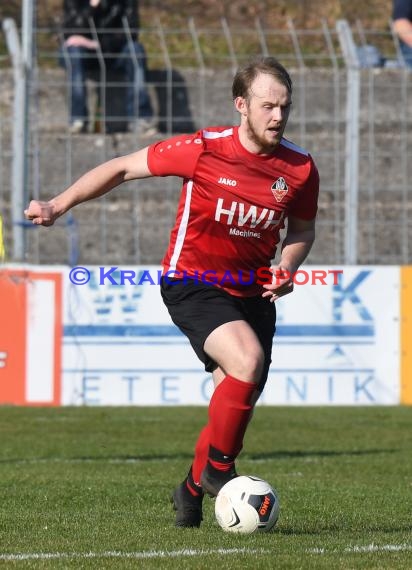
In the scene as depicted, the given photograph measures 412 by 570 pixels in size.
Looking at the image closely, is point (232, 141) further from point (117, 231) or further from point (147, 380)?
point (117, 231)

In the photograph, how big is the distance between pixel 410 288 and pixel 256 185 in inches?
317

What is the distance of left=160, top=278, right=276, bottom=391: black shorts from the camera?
5973 mm

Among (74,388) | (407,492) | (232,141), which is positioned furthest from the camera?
(74,388)

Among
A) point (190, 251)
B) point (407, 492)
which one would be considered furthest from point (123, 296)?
point (190, 251)

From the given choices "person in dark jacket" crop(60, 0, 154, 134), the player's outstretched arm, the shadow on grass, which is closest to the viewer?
the player's outstretched arm

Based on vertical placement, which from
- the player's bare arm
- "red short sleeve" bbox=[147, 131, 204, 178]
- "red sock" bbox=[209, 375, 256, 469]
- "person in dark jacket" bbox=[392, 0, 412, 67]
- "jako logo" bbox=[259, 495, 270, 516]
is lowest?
"jako logo" bbox=[259, 495, 270, 516]

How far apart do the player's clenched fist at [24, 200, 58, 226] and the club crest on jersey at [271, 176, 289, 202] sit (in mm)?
1000

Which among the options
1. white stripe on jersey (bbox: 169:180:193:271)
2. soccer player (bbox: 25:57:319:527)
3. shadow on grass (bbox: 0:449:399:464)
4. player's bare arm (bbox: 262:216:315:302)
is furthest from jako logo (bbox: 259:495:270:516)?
shadow on grass (bbox: 0:449:399:464)

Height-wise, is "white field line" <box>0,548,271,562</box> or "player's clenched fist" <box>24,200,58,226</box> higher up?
"player's clenched fist" <box>24,200,58,226</box>

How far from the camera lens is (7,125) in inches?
675

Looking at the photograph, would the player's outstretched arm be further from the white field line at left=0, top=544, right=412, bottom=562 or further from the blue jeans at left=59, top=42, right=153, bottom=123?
the blue jeans at left=59, top=42, right=153, bottom=123

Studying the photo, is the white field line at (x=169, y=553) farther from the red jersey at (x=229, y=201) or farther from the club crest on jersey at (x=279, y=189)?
the club crest on jersey at (x=279, y=189)

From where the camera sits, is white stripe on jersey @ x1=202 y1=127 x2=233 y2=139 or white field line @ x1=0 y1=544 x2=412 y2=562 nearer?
white field line @ x1=0 y1=544 x2=412 y2=562

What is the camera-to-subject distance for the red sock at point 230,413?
230 inches
